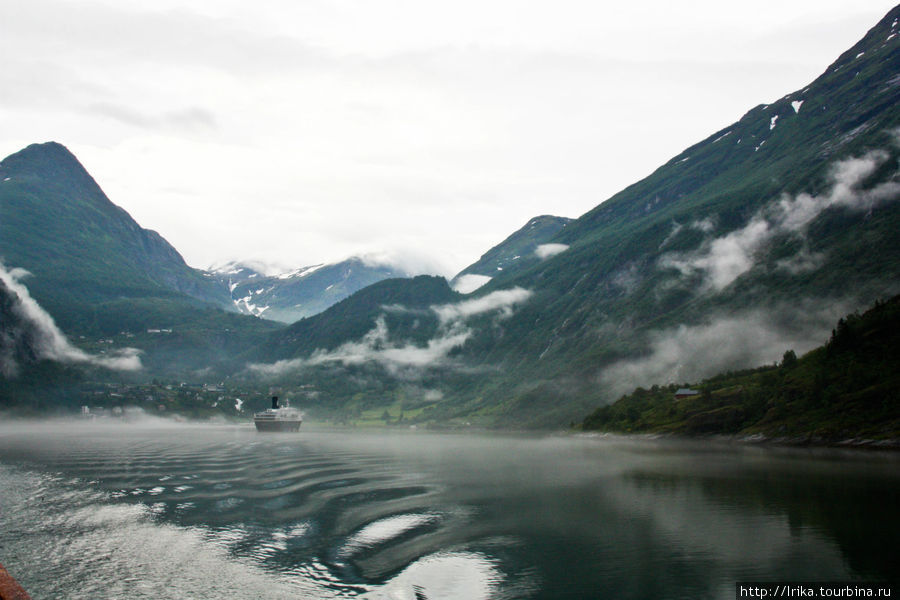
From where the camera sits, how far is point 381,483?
9888 cm

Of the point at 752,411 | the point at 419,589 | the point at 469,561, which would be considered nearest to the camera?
the point at 419,589

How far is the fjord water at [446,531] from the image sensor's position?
45125 millimetres

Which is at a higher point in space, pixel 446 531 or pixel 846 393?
pixel 846 393

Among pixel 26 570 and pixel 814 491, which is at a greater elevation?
pixel 26 570

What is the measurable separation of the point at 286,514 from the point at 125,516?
16787 millimetres

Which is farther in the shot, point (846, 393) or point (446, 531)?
point (846, 393)

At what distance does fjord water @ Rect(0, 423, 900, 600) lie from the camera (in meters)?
45.1

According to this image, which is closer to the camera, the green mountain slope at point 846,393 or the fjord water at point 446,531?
the fjord water at point 446,531

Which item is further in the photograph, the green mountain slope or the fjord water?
the green mountain slope

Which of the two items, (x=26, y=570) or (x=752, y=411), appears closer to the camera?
(x=26, y=570)

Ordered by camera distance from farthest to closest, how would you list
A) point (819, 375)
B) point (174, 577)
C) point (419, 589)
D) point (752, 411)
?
point (752, 411) < point (819, 375) < point (174, 577) < point (419, 589)

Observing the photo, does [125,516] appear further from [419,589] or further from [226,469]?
[226,469]

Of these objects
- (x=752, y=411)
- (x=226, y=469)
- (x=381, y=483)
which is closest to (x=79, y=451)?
(x=226, y=469)

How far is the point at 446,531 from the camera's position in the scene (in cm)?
6256
